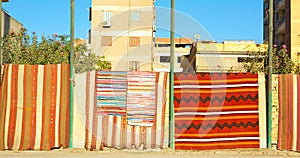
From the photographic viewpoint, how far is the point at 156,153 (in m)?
10.2

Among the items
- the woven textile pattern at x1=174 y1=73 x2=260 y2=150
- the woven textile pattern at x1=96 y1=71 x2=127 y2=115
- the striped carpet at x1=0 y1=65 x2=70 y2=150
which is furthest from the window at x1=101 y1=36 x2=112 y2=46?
the woven textile pattern at x1=174 y1=73 x2=260 y2=150

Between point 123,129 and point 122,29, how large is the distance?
28.5m

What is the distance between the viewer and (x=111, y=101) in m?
10.2

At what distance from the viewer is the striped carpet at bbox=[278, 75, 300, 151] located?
33.8ft

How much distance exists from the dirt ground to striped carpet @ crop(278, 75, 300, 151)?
9.0 inches

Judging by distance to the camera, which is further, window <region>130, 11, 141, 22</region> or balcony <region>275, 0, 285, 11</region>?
balcony <region>275, 0, 285, 11</region>

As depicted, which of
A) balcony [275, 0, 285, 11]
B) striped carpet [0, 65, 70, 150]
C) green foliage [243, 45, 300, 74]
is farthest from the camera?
balcony [275, 0, 285, 11]

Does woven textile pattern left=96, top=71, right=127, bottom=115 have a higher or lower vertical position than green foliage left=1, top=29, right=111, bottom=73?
lower

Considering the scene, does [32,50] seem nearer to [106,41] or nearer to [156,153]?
[156,153]

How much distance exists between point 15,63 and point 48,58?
2.69 feet

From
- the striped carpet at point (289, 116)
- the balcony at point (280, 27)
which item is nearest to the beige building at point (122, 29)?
the balcony at point (280, 27)

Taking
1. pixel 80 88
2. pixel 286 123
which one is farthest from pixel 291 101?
pixel 80 88

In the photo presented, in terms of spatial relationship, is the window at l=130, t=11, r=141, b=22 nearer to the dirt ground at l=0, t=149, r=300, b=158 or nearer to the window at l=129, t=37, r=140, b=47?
the window at l=129, t=37, r=140, b=47

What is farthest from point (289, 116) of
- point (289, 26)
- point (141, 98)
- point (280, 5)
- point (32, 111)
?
point (280, 5)
